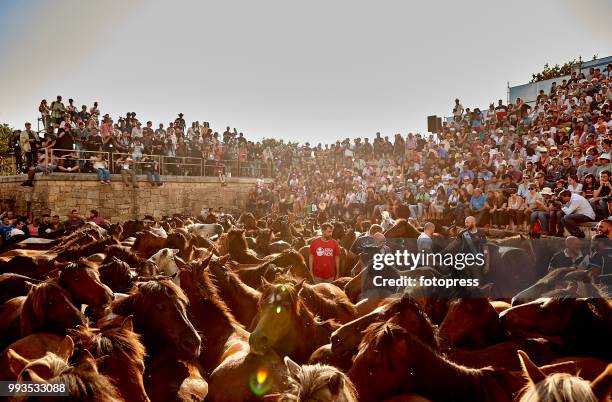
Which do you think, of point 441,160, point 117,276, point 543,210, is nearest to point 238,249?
point 117,276

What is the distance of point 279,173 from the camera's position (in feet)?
95.7

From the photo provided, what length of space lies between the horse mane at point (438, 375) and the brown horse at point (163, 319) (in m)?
1.79

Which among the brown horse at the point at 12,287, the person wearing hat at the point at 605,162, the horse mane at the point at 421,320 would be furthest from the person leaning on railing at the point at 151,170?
the horse mane at the point at 421,320

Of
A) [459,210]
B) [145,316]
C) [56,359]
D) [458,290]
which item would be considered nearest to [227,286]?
[145,316]

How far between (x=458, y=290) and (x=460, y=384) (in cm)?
192

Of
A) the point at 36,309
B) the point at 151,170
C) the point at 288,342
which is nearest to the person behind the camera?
the point at 288,342

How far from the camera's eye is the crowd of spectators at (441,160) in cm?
1073

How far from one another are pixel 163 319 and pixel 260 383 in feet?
3.29

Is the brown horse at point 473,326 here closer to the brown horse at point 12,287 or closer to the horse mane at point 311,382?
the horse mane at point 311,382

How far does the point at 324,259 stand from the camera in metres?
7.98

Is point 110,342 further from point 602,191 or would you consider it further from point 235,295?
point 602,191

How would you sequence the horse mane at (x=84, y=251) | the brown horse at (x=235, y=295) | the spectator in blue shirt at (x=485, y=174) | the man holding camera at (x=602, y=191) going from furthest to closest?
1. the spectator in blue shirt at (x=485, y=174)
2. the man holding camera at (x=602, y=191)
3. the horse mane at (x=84, y=251)
4. the brown horse at (x=235, y=295)

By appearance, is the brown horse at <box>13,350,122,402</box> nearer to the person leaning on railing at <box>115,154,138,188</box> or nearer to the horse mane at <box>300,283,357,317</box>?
the horse mane at <box>300,283,357,317</box>

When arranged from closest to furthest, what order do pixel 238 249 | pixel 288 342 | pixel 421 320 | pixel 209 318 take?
pixel 421 320 < pixel 288 342 < pixel 209 318 < pixel 238 249
